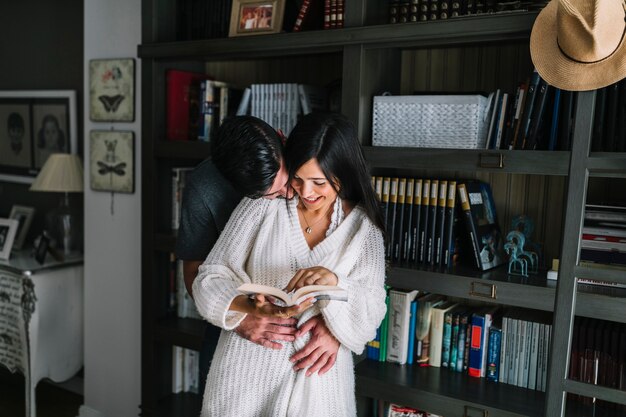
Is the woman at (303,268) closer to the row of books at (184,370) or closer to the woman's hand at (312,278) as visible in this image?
the woman's hand at (312,278)

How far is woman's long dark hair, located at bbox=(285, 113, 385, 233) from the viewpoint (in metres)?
1.49

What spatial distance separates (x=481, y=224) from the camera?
197 cm

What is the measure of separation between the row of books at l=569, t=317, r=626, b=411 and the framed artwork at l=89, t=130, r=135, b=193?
1.89 metres

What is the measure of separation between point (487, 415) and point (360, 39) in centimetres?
123

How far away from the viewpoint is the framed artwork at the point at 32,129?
332 centimetres

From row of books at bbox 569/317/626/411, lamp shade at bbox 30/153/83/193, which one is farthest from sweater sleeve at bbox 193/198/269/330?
lamp shade at bbox 30/153/83/193

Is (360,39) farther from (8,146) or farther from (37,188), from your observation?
(8,146)

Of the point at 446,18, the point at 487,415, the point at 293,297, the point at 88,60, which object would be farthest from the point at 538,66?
the point at 88,60

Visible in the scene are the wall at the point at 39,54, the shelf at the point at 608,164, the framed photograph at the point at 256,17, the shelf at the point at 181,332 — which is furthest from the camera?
the wall at the point at 39,54

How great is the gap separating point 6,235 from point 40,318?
1.73ft

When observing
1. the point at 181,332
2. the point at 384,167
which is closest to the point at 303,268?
the point at 384,167

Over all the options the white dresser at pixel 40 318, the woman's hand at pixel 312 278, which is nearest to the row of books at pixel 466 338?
the woman's hand at pixel 312 278

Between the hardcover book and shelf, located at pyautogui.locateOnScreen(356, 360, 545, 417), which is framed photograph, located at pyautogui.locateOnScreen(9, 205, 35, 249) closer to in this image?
shelf, located at pyautogui.locateOnScreen(356, 360, 545, 417)

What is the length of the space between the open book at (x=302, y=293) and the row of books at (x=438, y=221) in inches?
22.9
